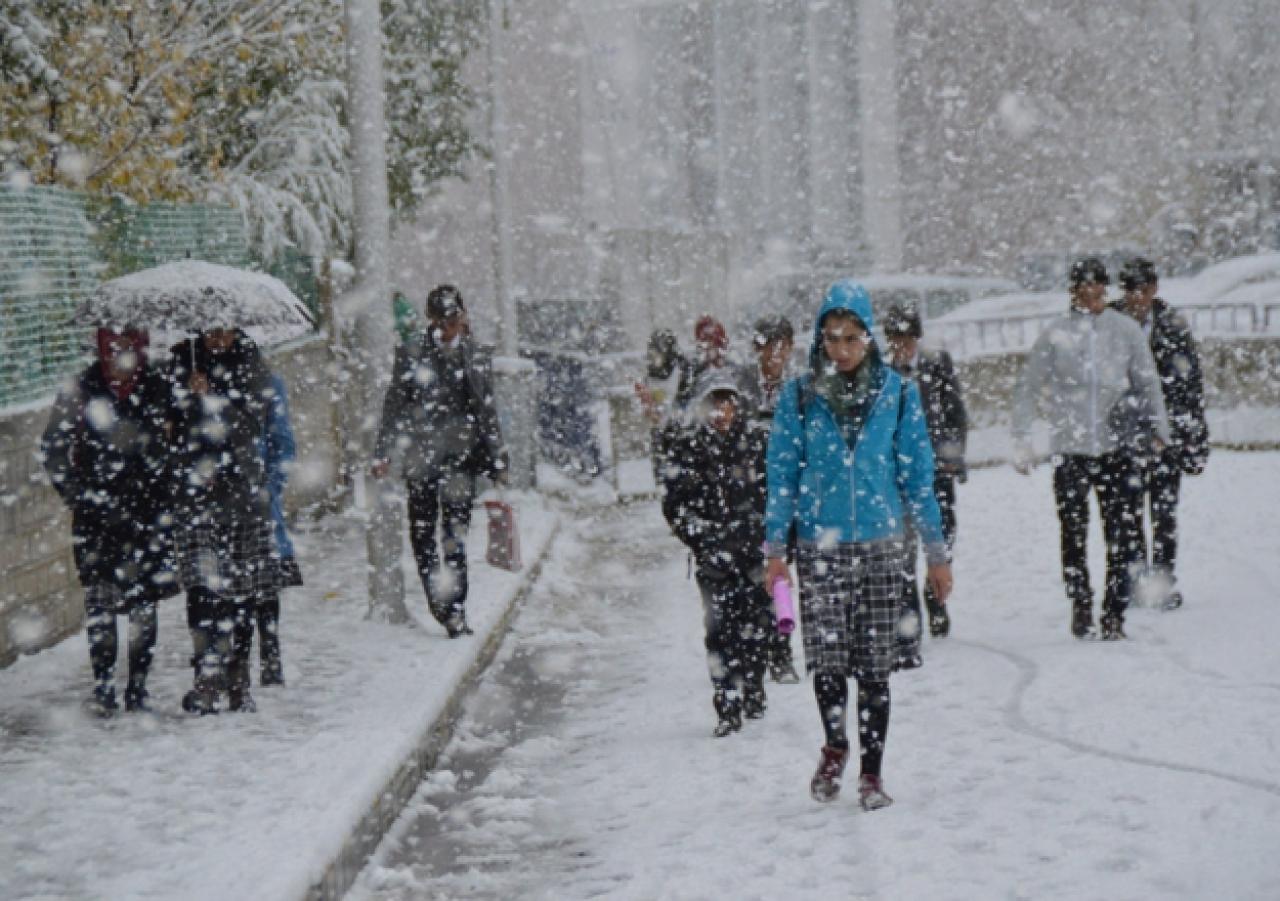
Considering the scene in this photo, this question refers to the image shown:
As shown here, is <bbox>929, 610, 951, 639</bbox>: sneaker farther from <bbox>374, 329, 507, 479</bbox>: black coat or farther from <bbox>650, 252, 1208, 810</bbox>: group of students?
<bbox>374, 329, 507, 479</bbox>: black coat

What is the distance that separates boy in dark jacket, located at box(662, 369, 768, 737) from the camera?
692 cm

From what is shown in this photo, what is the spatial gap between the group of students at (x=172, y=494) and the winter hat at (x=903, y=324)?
10.0 feet

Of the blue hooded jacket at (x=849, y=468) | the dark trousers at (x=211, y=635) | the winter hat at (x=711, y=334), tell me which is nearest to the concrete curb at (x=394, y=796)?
the dark trousers at (x=211, y=635)

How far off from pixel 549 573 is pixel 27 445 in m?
4.44

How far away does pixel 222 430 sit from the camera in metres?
6.95

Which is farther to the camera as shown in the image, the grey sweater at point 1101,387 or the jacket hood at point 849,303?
the grey sweater at point 1101,387

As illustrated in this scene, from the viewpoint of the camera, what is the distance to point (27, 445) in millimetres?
8406

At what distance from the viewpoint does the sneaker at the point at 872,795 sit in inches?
218

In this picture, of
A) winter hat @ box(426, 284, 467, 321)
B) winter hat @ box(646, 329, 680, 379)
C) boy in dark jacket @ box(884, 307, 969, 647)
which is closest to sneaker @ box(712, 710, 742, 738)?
boy in dark jacket @ box(884, 307, 969, 647)

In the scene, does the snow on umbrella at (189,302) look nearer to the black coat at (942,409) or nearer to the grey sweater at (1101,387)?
the black coat at (942,409)

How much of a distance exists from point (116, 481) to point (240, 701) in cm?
114

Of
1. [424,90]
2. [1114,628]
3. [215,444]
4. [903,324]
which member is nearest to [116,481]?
[215,444]

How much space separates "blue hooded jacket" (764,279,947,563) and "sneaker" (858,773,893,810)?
2.63 feet

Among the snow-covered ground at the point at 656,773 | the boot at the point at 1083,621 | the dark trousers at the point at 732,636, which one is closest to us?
the snow-covered ground at the point at 656,773
